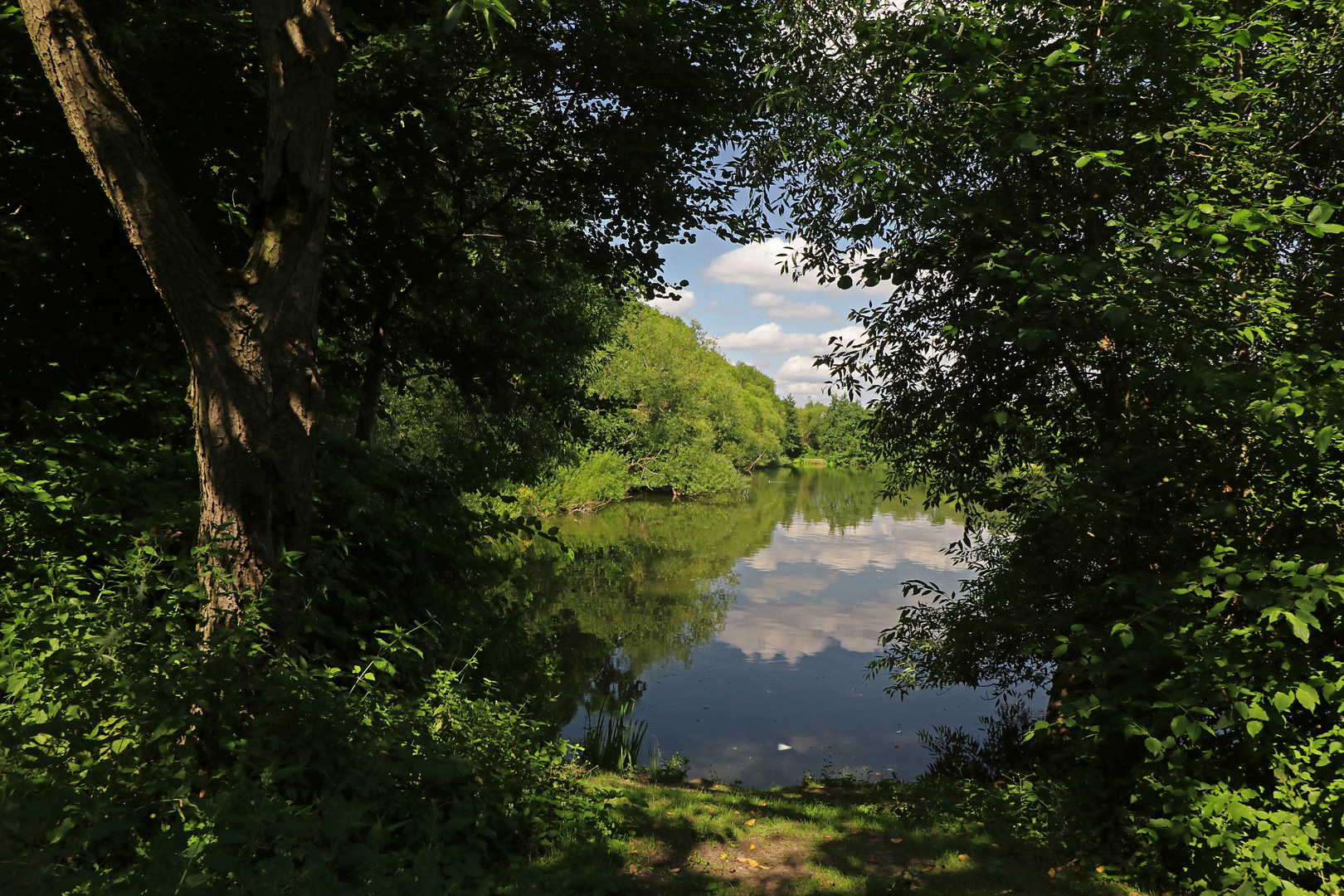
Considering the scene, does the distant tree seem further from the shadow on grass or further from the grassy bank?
the grassy bank

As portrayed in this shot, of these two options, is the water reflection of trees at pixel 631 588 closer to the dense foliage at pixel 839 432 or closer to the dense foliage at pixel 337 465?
the dense foliage at pixel 337 465

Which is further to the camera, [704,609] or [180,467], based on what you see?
[704,609]

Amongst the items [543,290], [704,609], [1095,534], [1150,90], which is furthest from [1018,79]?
[704,609]

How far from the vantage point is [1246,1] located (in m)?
5.43

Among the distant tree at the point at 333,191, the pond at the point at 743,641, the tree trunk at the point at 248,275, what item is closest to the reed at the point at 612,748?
the pond at the point at 743,641

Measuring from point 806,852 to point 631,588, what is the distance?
47.8ft

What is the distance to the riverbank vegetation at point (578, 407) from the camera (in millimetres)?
3301

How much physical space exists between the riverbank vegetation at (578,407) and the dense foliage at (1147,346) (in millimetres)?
47

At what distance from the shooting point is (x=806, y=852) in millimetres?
5207

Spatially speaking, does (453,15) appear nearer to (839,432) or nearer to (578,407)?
(578,407)

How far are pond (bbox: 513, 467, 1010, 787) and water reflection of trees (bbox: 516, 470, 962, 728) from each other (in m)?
0.06

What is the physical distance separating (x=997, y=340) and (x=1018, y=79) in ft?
6.33

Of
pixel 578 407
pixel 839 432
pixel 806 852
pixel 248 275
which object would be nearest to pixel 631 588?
pixel 578 407

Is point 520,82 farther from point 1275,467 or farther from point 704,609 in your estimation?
point 704,609
